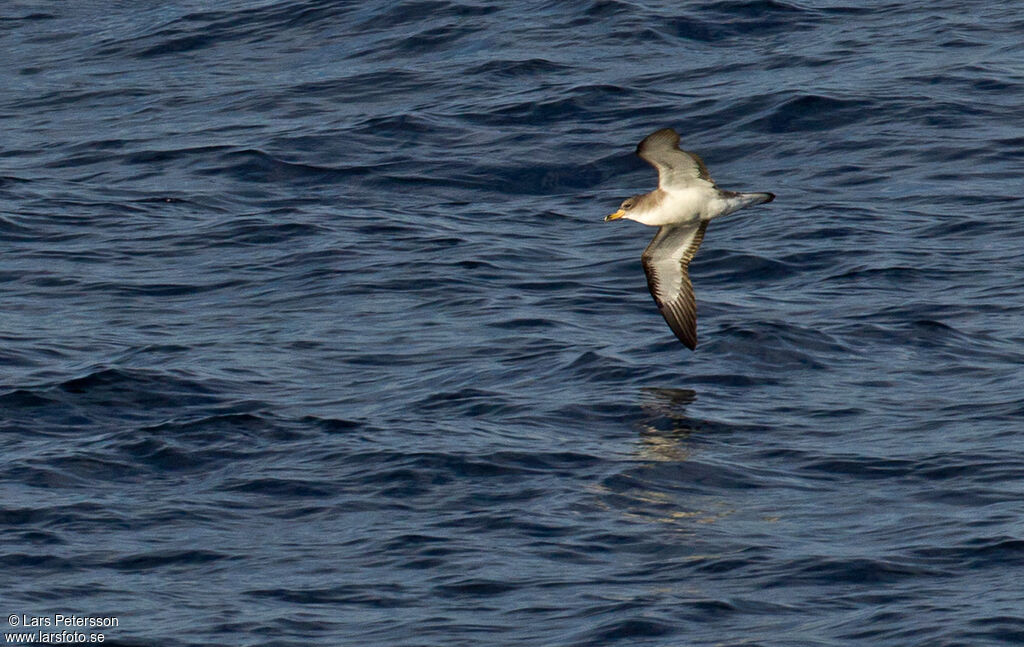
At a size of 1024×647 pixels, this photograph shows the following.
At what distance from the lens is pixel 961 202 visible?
1883cm

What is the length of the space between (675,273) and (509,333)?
1632 mm

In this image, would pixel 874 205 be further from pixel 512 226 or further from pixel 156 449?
pixel 156 449

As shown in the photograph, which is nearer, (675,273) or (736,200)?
(736,200)

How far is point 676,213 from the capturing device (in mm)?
14953

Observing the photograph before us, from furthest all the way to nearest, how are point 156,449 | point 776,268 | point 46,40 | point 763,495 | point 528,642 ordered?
1. point 46,40
2. point 776,268
3. point 156,449
4. point 763,495
5. point 528,642

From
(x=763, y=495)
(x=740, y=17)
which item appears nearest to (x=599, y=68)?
(x=740, y=17)

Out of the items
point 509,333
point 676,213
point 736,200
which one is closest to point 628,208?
point 676,213

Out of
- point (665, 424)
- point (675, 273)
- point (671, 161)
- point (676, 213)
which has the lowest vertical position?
point (665, 424)

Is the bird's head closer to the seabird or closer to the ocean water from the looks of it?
the seabird

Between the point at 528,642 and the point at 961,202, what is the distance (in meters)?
9.38

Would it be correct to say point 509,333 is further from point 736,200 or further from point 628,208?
point 736,200

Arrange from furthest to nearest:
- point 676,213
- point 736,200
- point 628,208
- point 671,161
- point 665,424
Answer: point 628,208 → point 676,213 → point 736,200 → point 665,424 → point 671,161

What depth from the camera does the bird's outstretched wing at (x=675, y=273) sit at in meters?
15.5

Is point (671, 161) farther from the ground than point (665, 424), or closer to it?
farther from the ground
